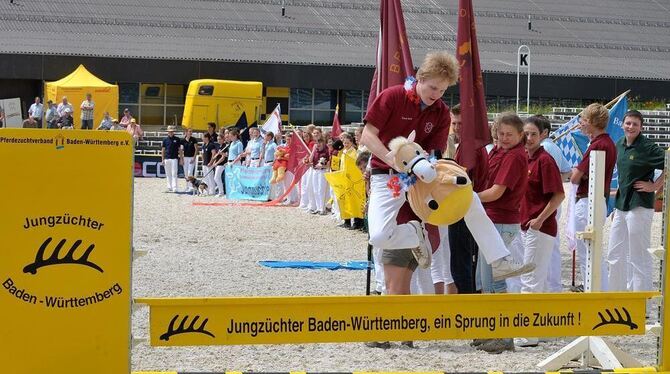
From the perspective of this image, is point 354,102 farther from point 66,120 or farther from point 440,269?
point 440,269

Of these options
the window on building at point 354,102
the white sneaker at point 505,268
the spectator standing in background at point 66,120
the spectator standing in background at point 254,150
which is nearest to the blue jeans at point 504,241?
the white sneaker at point 505,268

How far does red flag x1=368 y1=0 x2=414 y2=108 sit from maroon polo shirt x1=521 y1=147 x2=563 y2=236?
5.94 feet

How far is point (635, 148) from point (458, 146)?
157 centimetres

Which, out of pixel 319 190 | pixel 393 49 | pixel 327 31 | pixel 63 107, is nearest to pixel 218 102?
pixel 63 107

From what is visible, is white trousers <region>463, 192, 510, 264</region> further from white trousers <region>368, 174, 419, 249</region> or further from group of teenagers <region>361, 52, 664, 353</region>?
white trousers <region>368, 174, 419, 249</region>

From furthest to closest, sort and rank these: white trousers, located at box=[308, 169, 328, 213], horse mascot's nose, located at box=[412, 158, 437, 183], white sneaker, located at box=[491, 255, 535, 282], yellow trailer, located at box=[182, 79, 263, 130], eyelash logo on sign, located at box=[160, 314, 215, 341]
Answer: yellow trailer, located at box=[182, 79, 263, 130] → white trousers, located at box=[308, 169, 328, 213] → white sneaker, located at box=[491, 255, 535, 282] → horse mascot's nose, located at box=[412, 158, 437, 183] → eyelash logo on sign, located at box=[160, 314, 215, 341]

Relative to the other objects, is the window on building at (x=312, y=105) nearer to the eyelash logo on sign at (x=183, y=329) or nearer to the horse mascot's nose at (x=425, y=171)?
the horse mascot's nose at (x=425, y=171)

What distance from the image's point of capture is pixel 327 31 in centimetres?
5231

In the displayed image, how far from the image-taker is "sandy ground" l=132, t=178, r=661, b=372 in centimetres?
750

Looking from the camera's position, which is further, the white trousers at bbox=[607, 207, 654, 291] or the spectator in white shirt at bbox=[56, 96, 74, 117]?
the spectator in white shirt at bbox=[56, 96, 74, 117]

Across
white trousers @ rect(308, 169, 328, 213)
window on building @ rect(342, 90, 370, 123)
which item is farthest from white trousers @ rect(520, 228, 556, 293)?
window on building @ rect(342, 90, 370, 123)

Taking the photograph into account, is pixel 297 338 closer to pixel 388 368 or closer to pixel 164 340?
pixel 164 340

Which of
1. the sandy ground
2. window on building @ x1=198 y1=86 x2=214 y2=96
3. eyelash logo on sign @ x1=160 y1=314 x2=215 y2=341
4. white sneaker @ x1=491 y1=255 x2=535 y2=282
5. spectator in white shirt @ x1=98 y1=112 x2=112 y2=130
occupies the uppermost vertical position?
window on building @ x1=198 y1=86 x2=214 y2=96

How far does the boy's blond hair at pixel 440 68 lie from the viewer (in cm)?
698
